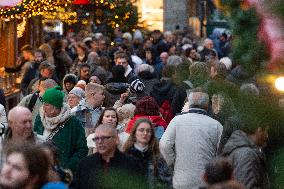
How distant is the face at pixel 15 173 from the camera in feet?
15.9

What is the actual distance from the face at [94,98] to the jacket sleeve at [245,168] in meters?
4.49

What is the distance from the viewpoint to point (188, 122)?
895cm

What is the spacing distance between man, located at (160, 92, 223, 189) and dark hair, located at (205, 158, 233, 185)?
293 centimetres

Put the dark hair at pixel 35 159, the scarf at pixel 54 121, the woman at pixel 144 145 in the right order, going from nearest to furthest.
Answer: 1. the dark hair at pixel 35 159
2. the woman at pixel 144 145
3. the scarf at pixel 54 121

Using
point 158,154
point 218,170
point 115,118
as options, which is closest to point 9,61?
point 115,118

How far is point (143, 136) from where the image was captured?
8.45 meters

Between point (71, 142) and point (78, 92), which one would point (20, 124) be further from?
point (78, 92)

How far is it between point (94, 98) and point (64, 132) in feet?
7.98

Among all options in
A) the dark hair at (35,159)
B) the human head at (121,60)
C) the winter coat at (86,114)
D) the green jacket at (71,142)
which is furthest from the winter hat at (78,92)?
the dark hair at (35,159)

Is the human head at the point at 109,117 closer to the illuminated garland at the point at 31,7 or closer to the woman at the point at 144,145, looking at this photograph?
the woman at the point at 144,145

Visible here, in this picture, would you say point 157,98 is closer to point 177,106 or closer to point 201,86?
point 177,106

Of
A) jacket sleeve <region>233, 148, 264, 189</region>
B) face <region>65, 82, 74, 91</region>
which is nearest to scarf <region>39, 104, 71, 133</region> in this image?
jacket sleeve <region>233, 148, 264, 189</region>

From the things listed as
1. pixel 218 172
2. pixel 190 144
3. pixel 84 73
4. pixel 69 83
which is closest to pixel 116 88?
pixel 69 83

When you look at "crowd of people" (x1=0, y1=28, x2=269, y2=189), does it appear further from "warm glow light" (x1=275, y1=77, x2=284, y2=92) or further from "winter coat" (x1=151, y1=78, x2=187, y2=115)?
"warm glow light" (x1=275, y1=77, x2=284, y2=92)
